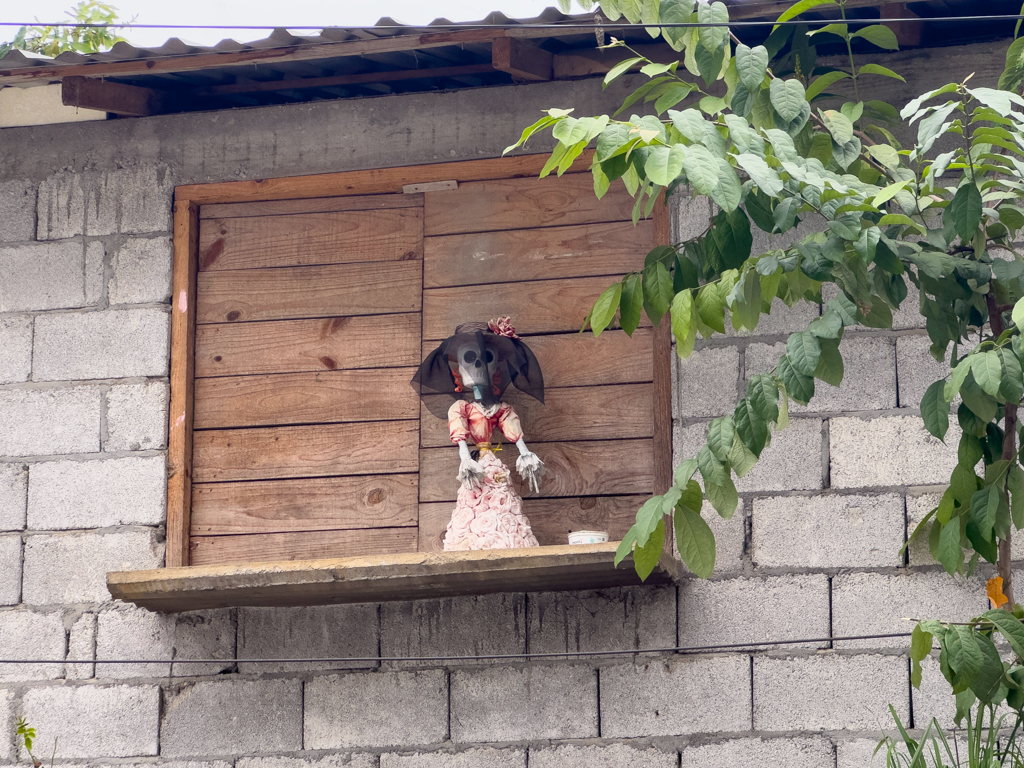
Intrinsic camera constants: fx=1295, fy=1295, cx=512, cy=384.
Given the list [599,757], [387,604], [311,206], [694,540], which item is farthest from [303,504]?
[694,540]

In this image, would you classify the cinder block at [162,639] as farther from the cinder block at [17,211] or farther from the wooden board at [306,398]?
the cinder block at [17,211]

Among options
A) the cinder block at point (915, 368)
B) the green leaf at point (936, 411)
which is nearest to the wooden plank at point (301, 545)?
the cinder block at point (915, 368)

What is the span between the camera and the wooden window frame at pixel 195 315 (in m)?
3.74

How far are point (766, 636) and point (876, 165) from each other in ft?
4.29

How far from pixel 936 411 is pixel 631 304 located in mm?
732

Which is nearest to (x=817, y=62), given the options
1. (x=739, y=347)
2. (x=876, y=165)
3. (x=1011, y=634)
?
(x=876, y=165)

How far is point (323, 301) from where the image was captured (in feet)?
13.5

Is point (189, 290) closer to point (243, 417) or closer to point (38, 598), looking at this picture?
point (243, 417)

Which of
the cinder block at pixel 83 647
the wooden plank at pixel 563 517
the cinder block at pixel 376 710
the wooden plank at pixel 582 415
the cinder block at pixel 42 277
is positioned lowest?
the cinder block at pixel 376 710

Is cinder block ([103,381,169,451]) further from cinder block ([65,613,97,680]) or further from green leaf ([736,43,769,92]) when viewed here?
green leaf ([736,43,769,92])

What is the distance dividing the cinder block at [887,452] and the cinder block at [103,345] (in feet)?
6.81

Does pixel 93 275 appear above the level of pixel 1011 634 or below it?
above

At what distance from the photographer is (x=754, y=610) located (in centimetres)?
360

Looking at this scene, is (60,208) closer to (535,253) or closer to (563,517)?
(535,253)
